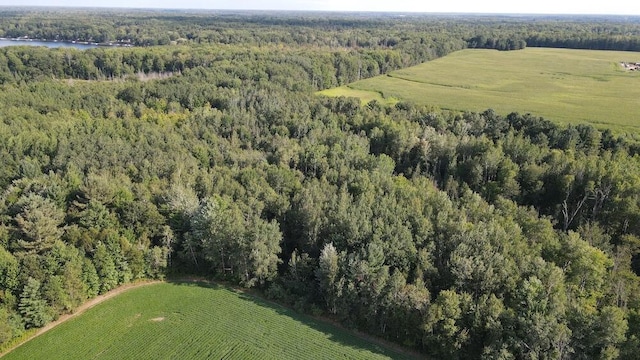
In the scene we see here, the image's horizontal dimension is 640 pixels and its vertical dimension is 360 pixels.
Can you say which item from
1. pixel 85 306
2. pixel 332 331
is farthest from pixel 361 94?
pixel 85 306

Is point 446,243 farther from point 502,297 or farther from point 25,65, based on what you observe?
point 25,65

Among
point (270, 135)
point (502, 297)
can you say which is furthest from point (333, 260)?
point (270, 135)

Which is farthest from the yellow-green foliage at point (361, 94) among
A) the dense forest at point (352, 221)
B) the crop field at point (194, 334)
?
the crop field at point (194, 334)

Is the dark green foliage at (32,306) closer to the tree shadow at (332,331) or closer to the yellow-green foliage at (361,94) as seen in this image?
the tree shadow at (332,331)

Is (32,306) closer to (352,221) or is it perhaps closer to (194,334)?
(194,334)

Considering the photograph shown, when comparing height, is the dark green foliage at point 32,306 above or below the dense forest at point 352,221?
below
